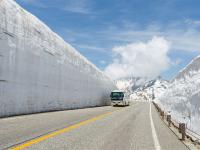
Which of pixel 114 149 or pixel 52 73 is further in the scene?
pixel 52 73

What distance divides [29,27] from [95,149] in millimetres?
17182

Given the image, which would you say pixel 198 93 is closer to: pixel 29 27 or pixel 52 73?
pixel 29 27

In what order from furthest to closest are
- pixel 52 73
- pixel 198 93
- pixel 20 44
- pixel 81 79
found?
pixel 81 79
pixel 52 73
pixel 20 44
pixel 198 93

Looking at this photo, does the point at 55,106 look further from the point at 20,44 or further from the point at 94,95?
the point at 94,95

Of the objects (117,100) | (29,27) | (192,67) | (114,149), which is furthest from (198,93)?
(117,100)

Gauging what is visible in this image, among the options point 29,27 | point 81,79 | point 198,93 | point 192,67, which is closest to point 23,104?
point 29,27

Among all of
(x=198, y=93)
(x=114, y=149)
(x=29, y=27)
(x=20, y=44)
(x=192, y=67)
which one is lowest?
(x=114, y=149)

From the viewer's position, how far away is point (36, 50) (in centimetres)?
2422

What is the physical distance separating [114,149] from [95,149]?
50 cm

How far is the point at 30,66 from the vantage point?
22953 mm

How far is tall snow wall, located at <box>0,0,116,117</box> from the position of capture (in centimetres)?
1933

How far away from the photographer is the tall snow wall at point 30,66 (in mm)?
19328

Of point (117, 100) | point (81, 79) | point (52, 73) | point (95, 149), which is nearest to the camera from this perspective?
point (95, 149)

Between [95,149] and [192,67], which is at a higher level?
[192,67]
